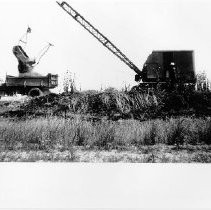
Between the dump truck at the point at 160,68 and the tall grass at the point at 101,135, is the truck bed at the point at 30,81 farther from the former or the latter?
the tall grass at the point at 101,135

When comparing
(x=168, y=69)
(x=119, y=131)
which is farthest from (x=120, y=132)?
(x=168, y=69)

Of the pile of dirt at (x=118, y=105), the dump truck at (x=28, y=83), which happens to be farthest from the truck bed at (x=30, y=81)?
the pile of dirt at (x=118, y=105)

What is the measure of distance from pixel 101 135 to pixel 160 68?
14.6ft

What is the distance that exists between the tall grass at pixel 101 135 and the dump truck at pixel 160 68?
1873 millimetres

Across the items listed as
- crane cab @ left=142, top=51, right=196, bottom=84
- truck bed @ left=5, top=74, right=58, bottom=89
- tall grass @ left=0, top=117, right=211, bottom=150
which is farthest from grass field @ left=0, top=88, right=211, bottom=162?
truck bed @ left=5, top=74, right=58, bottom=89

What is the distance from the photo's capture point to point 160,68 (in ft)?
38.4

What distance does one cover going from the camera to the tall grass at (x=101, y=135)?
7.77 m

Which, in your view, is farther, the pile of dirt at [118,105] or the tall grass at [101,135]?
the pile of dirt at [118,105]

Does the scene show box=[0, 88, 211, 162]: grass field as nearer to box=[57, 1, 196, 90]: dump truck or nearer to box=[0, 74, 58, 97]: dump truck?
box=[57, 1, 196, 90]: dump truck

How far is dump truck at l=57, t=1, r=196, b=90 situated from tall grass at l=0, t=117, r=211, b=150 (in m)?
1.87

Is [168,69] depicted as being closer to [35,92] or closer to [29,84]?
[35,92]

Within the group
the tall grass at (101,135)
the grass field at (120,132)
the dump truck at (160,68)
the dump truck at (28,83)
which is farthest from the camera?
the dump truck at (28,83)

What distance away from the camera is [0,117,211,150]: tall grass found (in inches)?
306
